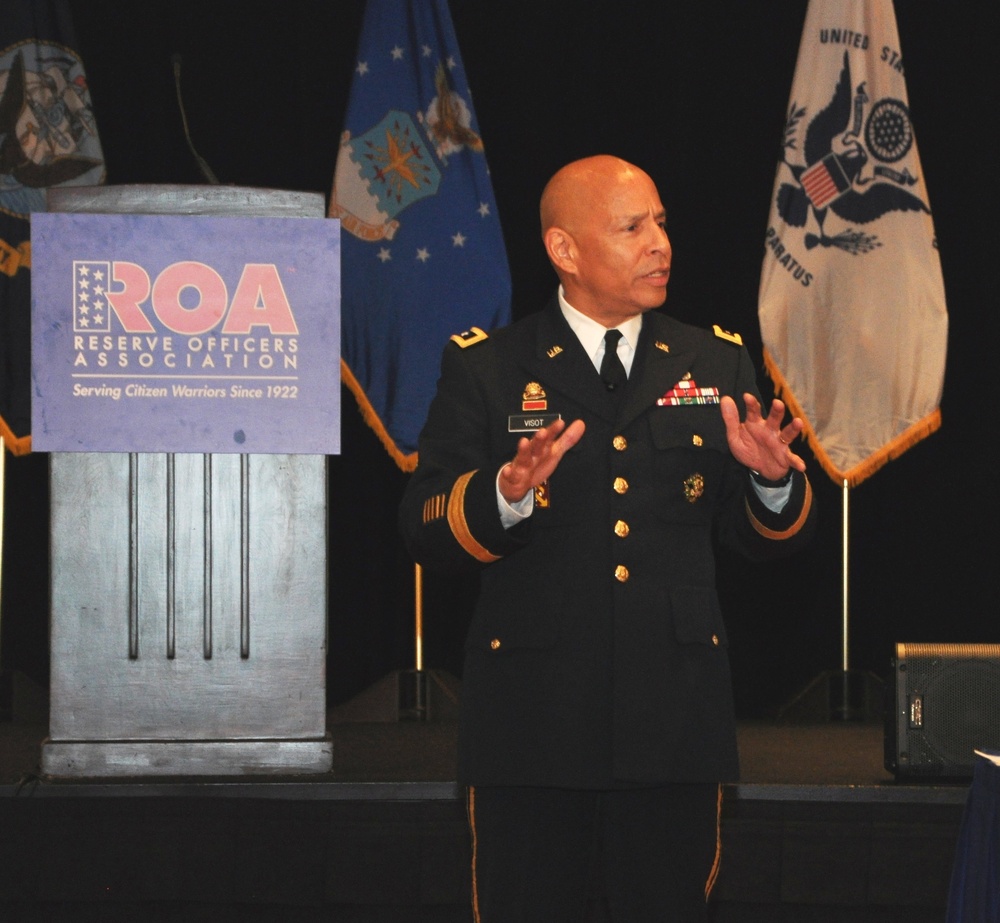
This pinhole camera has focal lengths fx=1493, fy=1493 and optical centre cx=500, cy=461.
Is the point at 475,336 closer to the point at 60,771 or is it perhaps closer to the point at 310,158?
the point at 60,771

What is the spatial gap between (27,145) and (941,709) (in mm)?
3410

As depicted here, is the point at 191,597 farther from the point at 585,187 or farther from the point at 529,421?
the point at 585,187

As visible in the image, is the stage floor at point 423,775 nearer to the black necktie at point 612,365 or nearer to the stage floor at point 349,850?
the stage floor at point 349,850

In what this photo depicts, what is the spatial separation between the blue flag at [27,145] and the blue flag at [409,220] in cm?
89

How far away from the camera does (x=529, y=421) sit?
6.74 feet

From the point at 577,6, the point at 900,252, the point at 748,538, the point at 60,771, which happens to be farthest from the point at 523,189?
the point at 748,538

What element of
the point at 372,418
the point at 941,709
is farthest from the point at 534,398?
the point at 372,418

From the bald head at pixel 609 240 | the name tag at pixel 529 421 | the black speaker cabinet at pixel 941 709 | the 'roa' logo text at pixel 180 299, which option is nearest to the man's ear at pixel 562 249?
the bald head at pixel 609 240

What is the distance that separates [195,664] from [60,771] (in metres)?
0.35

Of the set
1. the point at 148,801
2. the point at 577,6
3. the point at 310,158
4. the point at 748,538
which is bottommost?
the point at 148,801

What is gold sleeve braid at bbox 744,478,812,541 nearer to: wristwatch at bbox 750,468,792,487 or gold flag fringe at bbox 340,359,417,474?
wristwatch at bbox 750,468,792,487

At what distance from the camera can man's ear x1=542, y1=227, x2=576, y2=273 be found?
6.93ft

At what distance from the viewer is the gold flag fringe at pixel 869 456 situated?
4910mm

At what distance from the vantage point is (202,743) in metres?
3.15
